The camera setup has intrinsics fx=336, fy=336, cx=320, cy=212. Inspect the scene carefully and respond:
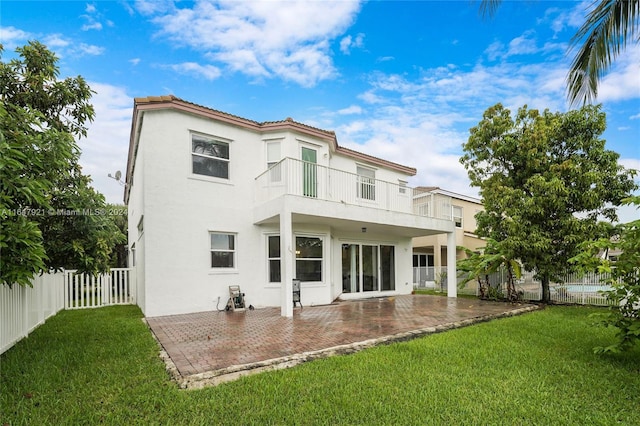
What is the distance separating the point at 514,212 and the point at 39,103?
15.8 m

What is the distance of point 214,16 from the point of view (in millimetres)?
10703

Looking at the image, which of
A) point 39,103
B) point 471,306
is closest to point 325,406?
point 39,103

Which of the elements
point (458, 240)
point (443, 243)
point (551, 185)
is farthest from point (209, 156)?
point (458, 240)

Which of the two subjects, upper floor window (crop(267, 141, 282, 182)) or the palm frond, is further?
upper floor window (crop(267, 141, 282, 182))

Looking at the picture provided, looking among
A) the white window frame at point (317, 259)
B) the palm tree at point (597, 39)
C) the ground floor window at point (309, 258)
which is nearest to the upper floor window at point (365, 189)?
the white window frame at point (317, 259)

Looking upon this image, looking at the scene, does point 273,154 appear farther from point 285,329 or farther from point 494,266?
point 494,266

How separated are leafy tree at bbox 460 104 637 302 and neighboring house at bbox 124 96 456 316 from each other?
12.1 ft

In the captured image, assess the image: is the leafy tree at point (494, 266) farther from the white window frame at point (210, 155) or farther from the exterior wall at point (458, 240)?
the white window frame at point (210, 155)

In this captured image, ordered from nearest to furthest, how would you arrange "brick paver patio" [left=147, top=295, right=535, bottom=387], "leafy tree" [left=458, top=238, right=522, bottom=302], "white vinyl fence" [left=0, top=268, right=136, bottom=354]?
"brick paver patio" [left=147, top=295, right=535, bottom=387] < "white vinyl fence" [left=0, top=268, right=136, bottom=354] < "leafy tree" [left=458, top=238, right=522, bottom=302]

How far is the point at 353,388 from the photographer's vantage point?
4.71 m

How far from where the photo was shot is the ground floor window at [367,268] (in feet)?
48.6

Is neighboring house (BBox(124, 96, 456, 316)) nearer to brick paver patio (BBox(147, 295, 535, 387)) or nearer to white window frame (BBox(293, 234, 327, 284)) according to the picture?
white window frame (BBox(293, 234, 327, 284))

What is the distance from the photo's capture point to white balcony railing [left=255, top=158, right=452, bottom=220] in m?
11.6

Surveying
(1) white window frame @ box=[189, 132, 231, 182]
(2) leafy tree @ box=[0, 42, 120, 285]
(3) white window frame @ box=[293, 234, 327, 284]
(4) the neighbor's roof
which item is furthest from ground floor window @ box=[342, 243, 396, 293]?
(2) leafy tree @ box=[0, 42, 120, 285]
